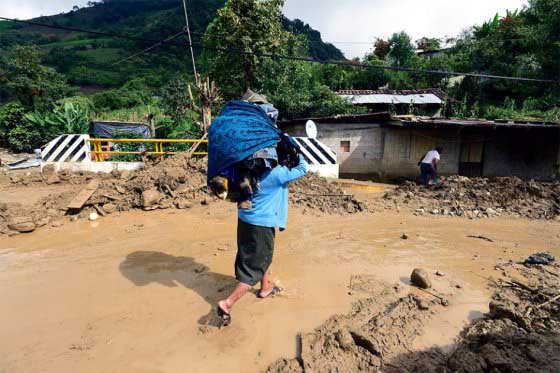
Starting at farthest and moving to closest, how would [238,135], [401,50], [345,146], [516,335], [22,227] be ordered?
[401,50]
[345,146]
[22,227]
[238,135]
[516,335]

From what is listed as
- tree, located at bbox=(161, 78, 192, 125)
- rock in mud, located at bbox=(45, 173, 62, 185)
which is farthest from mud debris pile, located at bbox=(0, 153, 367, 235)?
tree, located at bbox=(161, 78, 192, 125)

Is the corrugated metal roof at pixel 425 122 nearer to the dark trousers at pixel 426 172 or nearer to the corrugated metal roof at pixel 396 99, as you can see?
the dark trousers at pixel 426 172

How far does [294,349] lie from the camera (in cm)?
264

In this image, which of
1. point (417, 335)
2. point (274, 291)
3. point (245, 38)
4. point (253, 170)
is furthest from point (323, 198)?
point (245, 38)

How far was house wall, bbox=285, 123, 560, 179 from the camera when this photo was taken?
527 inches

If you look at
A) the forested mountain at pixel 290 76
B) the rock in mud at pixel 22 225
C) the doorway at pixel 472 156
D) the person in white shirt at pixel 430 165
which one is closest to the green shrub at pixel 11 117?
the forested mountain at pixel 290 76

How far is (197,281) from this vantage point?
3.81 m

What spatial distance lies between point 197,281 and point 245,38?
12.3 meters

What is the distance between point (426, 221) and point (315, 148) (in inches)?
162

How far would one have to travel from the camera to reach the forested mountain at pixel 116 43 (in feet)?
160

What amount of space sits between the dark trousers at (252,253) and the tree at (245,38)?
1189 cm

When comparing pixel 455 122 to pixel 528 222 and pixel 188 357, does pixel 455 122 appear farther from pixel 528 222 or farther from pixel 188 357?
pixel 188 357

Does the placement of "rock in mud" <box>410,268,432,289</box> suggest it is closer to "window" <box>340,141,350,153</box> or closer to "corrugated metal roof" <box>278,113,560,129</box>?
"corrugated metal roof" <box>278,113,560,129</box>

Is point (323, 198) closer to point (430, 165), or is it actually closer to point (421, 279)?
point (421, 279)
